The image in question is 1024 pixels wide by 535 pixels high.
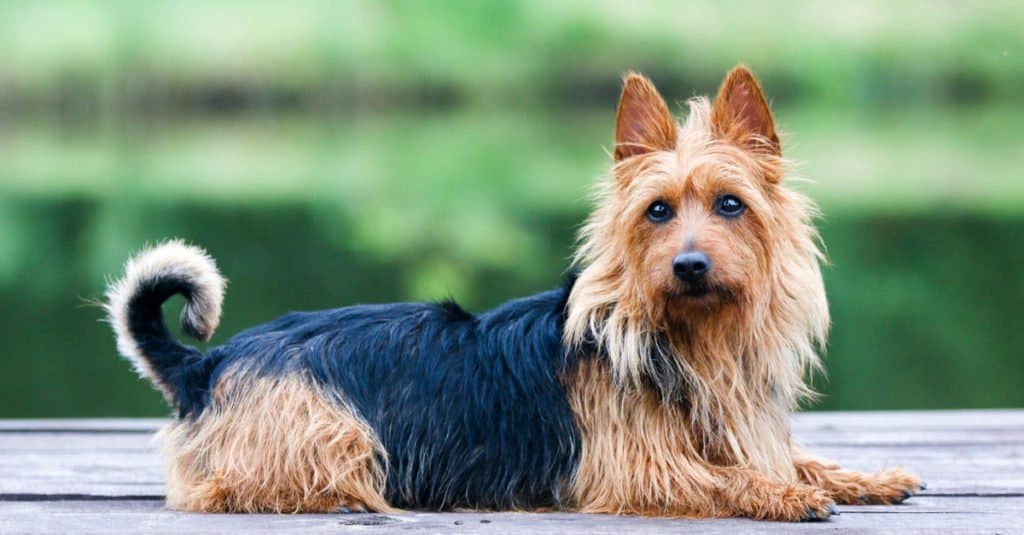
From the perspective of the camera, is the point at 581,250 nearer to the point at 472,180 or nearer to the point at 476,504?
the point at 476,504

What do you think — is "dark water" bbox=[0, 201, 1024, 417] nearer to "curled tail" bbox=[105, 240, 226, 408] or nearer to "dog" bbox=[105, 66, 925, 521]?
"curled tail" bbox=[105, 240, 226, 408]

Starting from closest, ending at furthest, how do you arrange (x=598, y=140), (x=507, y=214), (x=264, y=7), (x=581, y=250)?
(x=581, y=250), (x=507, y=214), (x=598, y=140), (x=264, y=7)

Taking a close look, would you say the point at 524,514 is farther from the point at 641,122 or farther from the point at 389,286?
the point at 389,286

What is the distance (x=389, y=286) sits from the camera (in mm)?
13586

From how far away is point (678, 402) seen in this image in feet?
12.4

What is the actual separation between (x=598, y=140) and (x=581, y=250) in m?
20.0

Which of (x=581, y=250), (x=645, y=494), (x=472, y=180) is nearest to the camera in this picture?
(x=645, y=494)

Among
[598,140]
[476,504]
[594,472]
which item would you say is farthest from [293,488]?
[598,140]

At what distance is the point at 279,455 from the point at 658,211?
1266 millimetres

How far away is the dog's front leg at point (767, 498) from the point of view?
359 centimetres

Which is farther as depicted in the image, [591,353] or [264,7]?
[264,7]

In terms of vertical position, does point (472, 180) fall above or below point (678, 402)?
below

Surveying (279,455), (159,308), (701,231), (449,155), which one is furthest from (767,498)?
(449,155)

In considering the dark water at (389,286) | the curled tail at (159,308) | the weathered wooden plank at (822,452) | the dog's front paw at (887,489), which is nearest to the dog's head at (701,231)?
the dog's front paw at (887,489)
